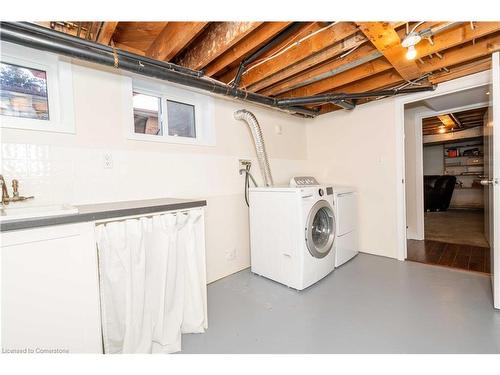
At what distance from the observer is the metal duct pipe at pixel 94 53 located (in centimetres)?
119

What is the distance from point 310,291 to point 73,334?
1.80 metres

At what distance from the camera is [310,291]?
2139 mm

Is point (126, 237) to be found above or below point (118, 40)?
below

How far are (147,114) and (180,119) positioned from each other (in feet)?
1.11

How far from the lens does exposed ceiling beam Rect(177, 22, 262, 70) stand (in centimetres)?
149

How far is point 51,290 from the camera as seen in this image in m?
1.02

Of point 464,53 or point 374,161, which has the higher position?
point 464,53

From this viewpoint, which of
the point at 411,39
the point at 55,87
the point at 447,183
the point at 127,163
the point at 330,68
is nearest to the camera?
the point at 411,39

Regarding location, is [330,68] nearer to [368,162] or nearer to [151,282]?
[368,162]

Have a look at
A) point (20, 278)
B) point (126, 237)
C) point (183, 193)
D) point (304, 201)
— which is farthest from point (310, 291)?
point (20, 278)

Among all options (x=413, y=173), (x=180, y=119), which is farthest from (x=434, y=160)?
(x=180, y=119)

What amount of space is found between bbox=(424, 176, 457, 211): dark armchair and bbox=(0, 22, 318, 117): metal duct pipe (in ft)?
22.8

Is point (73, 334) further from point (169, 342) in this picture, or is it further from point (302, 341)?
point (302, 341)

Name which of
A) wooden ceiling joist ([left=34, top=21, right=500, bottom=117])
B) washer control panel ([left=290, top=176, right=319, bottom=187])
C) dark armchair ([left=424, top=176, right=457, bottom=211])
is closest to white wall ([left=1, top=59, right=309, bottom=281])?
wooden ceiling joist ([left=34, top=21, right=500, bottom=117])
